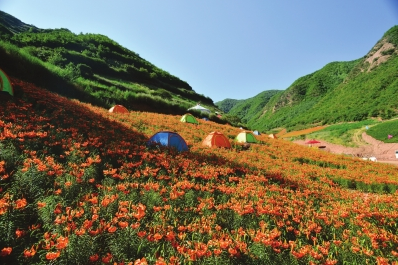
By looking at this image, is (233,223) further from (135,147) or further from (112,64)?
(112,64)

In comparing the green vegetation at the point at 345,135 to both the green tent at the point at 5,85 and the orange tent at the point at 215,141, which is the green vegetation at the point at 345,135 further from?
the green tent at the point at 5,85

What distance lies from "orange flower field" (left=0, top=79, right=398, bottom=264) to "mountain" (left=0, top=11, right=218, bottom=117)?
9.54 meters

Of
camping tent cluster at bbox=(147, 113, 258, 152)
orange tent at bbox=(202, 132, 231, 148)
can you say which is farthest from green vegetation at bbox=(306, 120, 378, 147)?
orange tent at bbox=(202, 132, 231, 148)

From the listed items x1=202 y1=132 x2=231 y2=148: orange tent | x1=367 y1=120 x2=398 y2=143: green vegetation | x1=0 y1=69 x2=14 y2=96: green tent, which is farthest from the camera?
x1=367 y1=120 x2=398 y2=143: green vegetation

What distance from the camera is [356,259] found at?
13.2 ft

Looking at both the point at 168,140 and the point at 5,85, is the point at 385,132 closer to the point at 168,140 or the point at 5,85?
the point at 168,140

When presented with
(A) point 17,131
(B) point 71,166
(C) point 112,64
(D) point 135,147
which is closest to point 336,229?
(B) point 71,166

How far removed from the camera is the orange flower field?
322cm

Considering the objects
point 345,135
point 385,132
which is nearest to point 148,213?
point 385,132

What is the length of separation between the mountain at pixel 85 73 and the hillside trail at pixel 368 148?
29.9 metres

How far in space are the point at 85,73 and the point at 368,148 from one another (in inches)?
1995

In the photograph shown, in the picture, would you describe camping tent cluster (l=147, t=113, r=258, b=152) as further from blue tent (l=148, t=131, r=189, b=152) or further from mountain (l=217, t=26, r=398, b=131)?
mountain (l=217, t=26, r=398, b=131)

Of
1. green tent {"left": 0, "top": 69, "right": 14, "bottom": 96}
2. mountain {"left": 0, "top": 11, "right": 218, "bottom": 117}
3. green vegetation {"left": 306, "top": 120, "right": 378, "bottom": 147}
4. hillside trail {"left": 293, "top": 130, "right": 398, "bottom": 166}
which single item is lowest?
hillside trail {"left": 293, "top": 130, "right": 398, "bottom": 166}

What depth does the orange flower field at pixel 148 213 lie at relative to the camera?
127 inches
